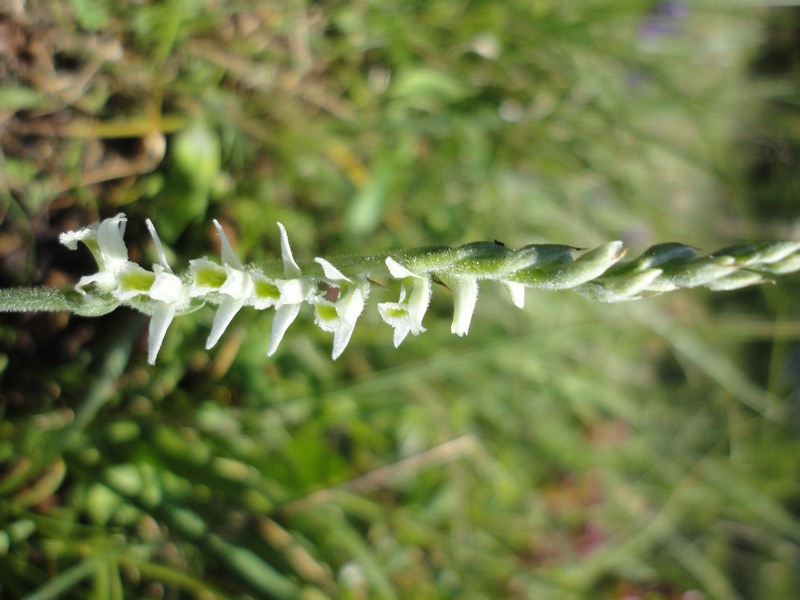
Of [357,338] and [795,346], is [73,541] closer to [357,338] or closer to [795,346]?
[357,338]

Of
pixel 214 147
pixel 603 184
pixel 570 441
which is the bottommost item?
pixel 570 441

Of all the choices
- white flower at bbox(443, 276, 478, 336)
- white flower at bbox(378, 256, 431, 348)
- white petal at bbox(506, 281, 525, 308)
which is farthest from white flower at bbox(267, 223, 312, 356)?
white petal at bbox(506, 281, 525, 308)

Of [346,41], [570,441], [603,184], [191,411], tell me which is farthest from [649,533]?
[346,41]

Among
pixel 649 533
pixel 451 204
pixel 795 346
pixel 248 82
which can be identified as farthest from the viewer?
pixel 795 346

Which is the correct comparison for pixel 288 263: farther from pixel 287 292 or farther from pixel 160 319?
pixel 160 319

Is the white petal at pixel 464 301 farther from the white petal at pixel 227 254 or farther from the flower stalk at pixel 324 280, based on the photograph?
the white petal at pixel 227 254

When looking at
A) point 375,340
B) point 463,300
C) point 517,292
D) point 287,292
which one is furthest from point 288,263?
point 375,340

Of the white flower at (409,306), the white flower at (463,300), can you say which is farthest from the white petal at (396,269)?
the white flower at (463,300)

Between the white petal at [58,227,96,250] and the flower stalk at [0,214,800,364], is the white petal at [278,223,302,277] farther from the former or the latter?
the white petal at [58,227,96,250]
